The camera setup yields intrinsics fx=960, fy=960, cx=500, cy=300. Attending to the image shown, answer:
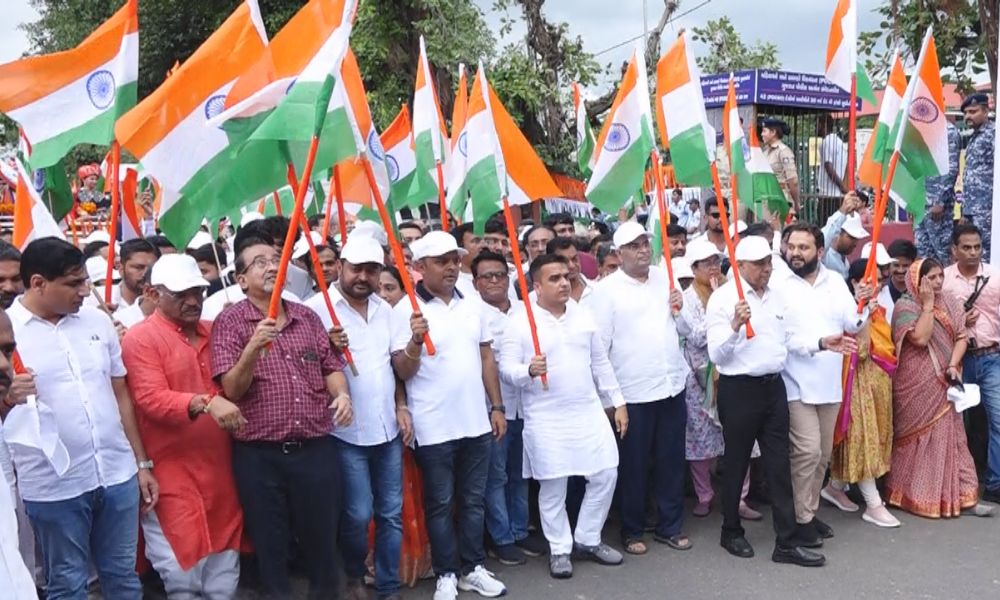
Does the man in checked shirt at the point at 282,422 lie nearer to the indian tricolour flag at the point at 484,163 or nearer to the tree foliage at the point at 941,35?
the indian tricolour flag at the point at 484,163

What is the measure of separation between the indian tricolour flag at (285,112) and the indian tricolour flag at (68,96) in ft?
3.54

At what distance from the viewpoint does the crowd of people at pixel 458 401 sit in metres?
4.00

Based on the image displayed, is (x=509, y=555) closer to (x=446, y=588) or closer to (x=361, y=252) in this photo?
(x=446, y=588)

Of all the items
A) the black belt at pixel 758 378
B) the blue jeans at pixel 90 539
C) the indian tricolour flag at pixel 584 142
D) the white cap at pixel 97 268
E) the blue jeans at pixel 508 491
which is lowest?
the blue jeans at pixel 508 491

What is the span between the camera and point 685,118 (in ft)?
19.8

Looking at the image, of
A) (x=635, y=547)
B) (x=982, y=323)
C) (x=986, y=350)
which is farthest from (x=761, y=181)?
(x=635, y=547)

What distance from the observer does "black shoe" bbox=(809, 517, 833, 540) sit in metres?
5.70

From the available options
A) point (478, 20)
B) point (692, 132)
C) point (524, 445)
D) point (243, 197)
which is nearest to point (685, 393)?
point (524, 445)

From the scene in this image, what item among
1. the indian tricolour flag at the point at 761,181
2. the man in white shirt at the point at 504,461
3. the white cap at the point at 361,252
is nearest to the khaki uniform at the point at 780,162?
the indian tricolour flag at the point at 761,181

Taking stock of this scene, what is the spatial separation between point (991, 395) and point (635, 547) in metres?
2.75

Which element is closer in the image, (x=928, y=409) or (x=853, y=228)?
(x=928, y=409)

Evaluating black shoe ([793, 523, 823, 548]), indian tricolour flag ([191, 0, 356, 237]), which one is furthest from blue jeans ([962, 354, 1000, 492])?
indian tricolour flag ([191, 0, 356, 237])

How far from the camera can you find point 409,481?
16.7ft

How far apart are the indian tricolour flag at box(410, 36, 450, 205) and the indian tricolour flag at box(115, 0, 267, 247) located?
2038 mm
